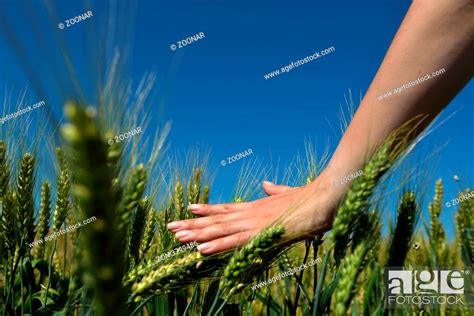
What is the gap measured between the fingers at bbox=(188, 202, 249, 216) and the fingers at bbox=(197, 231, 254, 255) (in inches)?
7.7

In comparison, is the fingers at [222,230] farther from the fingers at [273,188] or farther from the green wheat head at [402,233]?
the green wheat head at [402,233]

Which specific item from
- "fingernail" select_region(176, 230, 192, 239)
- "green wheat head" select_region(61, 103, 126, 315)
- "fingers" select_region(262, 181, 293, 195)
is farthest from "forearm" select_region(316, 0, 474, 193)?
"green wheat head" select_region(61, 103, 126, 315)

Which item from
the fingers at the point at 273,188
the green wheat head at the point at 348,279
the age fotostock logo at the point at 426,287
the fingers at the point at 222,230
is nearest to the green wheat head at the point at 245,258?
the green wheat head at the point at 348,279

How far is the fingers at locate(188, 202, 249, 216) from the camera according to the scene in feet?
6.59

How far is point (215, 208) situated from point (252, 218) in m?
0.17

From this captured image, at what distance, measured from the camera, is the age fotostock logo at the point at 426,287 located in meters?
1.60

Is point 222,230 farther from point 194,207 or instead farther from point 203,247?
point 203,247

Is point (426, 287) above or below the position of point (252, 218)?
below

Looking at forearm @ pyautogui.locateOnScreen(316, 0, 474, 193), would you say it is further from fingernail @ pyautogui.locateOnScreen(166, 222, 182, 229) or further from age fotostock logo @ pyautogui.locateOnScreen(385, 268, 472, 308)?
fingernail @ pyautogui.locateOnScreen(166, 222, 182, 229)

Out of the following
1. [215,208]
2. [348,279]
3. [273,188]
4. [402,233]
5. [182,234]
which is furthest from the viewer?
[273,188]

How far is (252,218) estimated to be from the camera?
2.00 meters

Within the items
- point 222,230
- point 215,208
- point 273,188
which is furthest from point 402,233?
point 273,188

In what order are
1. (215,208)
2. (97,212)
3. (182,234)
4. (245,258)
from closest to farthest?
(97,212)
(245,258)
(182,234)
(215,208)

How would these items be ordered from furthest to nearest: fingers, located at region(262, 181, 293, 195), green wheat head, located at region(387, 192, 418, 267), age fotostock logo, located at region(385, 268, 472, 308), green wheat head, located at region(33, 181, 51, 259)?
1. fingers, located at region(262, 181, 293, 195)
2. green wheat head, located at region(33, 181, 51, 259)
3. age fotostock logo, located at region(385, 268, 472, 308)
4. green wheat head, located at region(387, 192, 418, 267)
